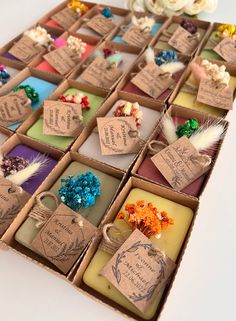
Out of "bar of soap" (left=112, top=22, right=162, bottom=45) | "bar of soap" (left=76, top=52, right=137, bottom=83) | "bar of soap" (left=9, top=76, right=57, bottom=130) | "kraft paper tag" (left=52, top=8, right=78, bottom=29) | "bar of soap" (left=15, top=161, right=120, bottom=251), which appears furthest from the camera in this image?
"kraft paper tag" (left=52, top=8, right=78, bottom=29)

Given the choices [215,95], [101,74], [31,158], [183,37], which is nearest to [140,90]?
[101,74]

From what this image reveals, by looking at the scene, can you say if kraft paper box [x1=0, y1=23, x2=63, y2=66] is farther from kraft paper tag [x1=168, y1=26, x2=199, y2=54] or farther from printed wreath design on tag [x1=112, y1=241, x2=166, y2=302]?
printed wreath design on tag [x1=112, y1=241, x2=166, y2=302]

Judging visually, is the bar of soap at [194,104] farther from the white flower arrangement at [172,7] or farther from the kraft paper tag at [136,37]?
the white flower arrangement at [172,7]

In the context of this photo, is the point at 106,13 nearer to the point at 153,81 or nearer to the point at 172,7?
the point at 172,7

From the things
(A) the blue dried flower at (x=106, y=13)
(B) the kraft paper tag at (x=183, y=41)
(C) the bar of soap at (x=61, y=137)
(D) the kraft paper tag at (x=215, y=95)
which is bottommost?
(C) the bar of soap at (x=61, y=137)

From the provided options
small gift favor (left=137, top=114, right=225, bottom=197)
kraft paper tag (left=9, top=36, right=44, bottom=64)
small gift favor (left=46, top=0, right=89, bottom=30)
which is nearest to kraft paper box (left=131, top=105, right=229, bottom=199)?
small gift favor (left=137, top=114, right=225, bottom=197)

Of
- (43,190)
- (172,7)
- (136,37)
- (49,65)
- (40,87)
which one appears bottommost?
(43,190)

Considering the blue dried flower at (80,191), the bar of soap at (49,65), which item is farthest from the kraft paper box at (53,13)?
the blue dried flower at (80,191)
